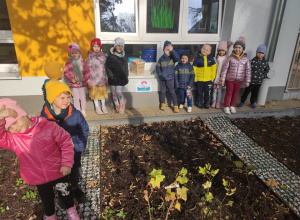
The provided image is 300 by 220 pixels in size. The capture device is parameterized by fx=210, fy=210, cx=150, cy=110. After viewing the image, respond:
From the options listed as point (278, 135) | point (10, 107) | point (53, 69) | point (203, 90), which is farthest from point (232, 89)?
point (10, 107)

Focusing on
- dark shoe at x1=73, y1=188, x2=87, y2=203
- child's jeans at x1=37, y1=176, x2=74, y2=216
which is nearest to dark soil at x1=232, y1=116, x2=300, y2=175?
dark shoe at x1=73, y1=188, x2=87, y2=203

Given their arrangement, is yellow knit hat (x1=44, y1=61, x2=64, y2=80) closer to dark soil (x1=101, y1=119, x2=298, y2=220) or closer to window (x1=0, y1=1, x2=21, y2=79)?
dark soil (x1=101, y1=119, x2=298, y2=220)

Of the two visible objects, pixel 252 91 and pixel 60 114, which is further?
pixel 252 91

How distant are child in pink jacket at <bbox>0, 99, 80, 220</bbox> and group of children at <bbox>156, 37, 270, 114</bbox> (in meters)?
3.47

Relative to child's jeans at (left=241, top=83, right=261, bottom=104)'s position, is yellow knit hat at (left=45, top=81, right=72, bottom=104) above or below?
above

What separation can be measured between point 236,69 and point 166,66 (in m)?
1.74

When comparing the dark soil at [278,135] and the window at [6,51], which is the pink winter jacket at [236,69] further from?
the window at [6,51]

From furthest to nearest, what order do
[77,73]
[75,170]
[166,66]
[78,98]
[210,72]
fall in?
[210,72] < [166,66] < [78,98] < [77,73] < [75,170]

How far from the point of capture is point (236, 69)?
519 centimetres

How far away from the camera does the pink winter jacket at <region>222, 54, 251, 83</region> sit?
203 inches

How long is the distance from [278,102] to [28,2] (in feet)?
23.0

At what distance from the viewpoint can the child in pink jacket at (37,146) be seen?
1.87 meters

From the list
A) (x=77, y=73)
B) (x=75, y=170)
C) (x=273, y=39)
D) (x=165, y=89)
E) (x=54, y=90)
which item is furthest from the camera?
(x=273, y=39)

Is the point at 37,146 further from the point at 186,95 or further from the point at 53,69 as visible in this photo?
the point at 186,95
